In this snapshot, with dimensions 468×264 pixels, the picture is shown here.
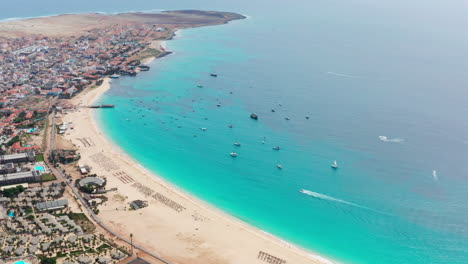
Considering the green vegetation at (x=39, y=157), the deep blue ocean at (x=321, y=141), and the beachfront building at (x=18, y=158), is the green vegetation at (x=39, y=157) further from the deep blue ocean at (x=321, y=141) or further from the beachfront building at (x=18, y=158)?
the deep blue ocean at (x=321, y=141)

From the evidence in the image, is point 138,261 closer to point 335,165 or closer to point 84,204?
point 84,204

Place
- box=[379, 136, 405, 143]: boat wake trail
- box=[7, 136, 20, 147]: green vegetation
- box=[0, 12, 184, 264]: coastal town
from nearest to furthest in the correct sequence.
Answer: box=[0, 12, 184, 264]: coastal town
box=[7, 136, 20, 147]: green vegetation
box=[379, 136, 405, 143]: boat wake trail

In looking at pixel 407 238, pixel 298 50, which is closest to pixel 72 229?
pixel 407 238

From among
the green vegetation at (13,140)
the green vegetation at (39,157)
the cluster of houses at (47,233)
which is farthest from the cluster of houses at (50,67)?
the cluster of houses at (47,233)

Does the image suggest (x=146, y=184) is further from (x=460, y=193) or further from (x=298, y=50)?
(x=298, y=50)

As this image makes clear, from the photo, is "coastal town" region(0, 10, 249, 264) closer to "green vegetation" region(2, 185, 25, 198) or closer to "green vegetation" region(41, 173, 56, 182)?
"green vegetation" region(41, 173, 56, 182)

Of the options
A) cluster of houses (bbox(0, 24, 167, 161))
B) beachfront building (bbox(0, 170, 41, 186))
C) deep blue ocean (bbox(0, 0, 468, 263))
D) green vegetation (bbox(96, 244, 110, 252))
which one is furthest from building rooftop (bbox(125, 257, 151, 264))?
cluster of houses (bbox(0, 24, 167, 161))

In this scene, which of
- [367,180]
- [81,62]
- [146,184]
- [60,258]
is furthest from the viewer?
[81,62]
